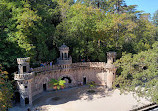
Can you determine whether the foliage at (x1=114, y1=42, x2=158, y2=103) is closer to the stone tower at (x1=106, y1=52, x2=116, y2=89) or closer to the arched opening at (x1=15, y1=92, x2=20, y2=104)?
the stone tower at (x1=106, y1=52, x2=116, y2=89)

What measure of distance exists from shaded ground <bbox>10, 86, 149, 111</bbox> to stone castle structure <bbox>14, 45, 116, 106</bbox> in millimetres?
1917

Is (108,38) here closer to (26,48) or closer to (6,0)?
(26,48)

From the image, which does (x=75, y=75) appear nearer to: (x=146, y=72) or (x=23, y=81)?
(x=23, y=81)

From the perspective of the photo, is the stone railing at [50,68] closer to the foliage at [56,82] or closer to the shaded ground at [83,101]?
the foliage at [56,82]

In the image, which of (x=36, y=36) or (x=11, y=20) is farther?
(x=36, y=36)

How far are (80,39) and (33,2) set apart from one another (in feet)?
41.9

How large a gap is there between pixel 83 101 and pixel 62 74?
7991 millimetres

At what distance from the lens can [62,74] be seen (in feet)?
105

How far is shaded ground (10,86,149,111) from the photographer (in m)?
24.0

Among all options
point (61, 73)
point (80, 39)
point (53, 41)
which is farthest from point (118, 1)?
point (61, 73)

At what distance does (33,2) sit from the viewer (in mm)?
31672

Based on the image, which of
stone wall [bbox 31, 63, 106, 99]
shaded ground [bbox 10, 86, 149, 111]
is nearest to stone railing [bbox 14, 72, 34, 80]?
stone wall [bbox 31, 63, 106, 99]

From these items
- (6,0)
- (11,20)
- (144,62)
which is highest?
(6,0)

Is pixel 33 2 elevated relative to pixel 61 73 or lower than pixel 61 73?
elevated
